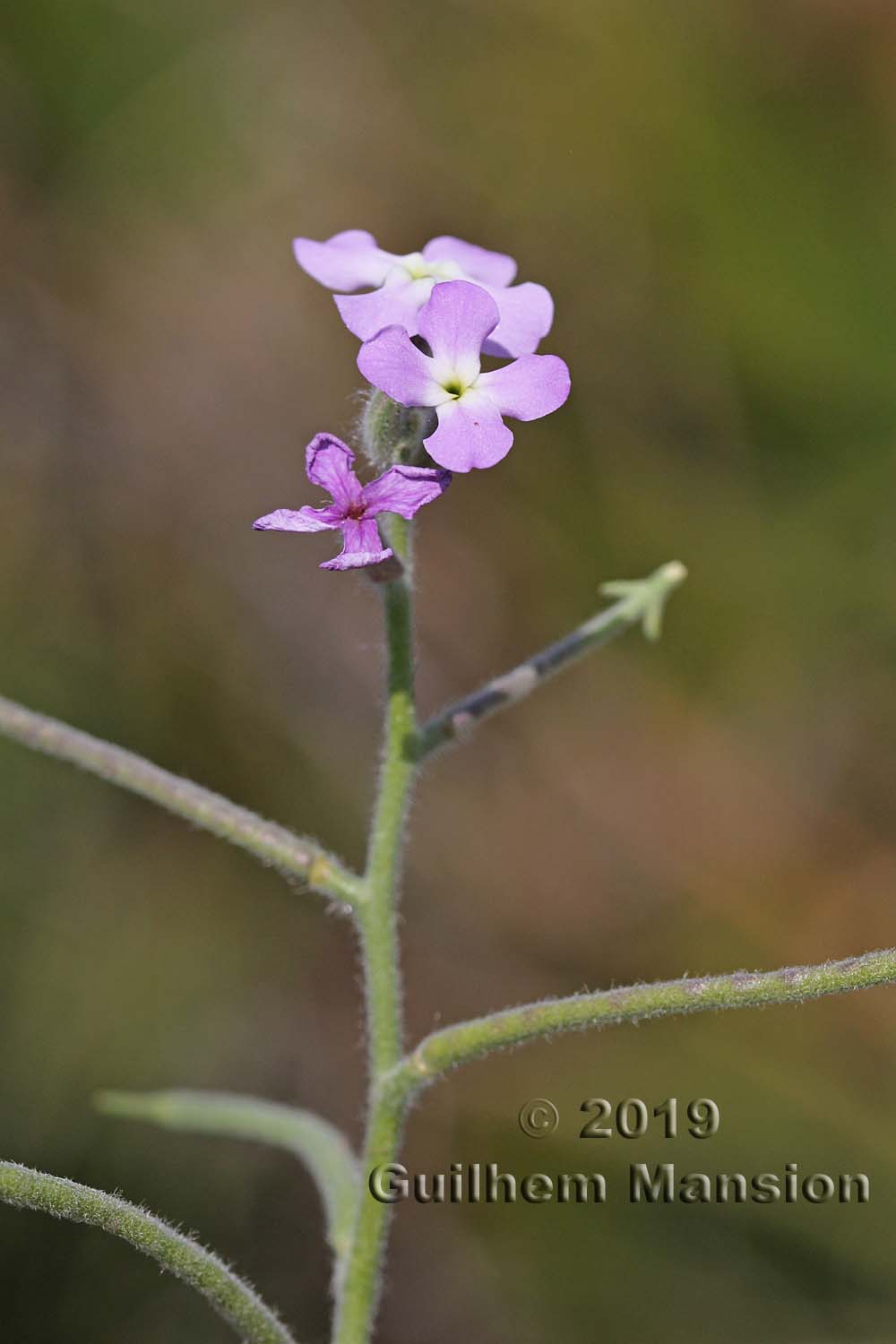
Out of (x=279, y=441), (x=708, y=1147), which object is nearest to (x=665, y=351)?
(x=279, y=441)

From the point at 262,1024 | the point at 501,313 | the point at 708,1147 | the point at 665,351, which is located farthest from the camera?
the point at 665,351

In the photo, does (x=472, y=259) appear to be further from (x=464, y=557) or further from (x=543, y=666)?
(x=464, y=557)

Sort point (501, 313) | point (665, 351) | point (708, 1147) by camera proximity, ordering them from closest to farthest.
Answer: point (501, 313), point (708, 1147), point (665, 351)

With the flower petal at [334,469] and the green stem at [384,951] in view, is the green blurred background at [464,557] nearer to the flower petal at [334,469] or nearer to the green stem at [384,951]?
the green stem at [384,951]

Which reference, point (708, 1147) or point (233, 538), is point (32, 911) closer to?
point (233, 538)

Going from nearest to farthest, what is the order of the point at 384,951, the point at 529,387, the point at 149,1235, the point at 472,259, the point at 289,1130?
1. the point at 149,1235
2. the point at 529,387
3. the point at 384,951
4. the point at 472,259
5. the point at 289,1130

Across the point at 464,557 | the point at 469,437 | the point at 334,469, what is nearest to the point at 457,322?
the point at 469,437
